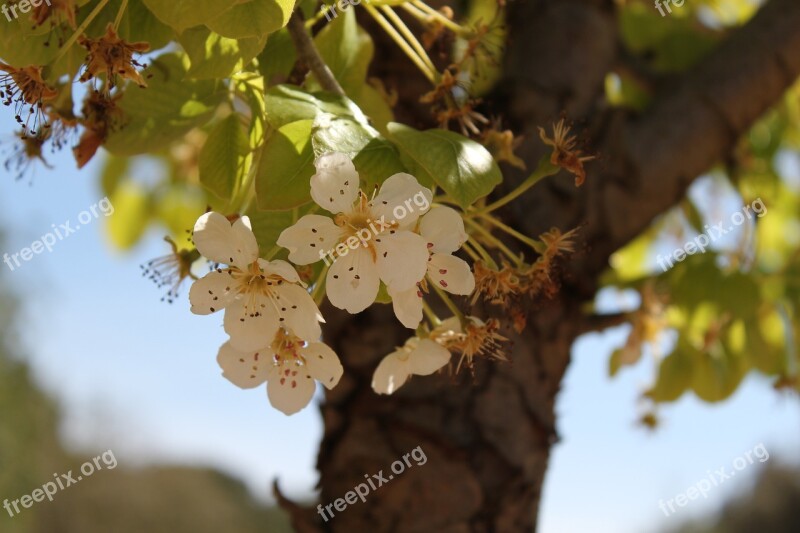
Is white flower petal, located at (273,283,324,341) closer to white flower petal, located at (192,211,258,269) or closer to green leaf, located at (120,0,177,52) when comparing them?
white flower petal, located at (192,211,258,269)

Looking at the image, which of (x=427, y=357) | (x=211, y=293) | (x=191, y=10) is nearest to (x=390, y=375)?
(x=427, y=357)

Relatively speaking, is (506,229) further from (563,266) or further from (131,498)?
(131,498)

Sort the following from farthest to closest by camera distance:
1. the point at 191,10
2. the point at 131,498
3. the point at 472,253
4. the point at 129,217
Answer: the point at 131,498 → the point at 129,217 → the point at 472,253 → the point at 191,10

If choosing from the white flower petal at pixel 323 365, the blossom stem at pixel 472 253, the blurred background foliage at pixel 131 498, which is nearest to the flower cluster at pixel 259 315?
the white flower petal at pixel 323 365

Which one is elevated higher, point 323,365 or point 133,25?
point 133,25

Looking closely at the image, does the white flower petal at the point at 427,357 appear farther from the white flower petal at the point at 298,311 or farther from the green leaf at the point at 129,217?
the green leaf at the point at 129,217

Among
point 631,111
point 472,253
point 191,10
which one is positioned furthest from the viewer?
point 631,111
